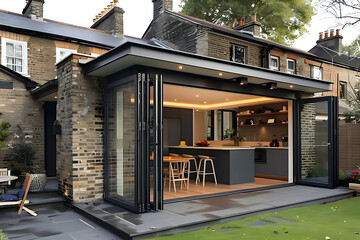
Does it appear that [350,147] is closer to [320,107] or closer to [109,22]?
[320,107]

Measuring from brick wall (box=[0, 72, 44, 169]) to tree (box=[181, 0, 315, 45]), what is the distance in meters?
14.5

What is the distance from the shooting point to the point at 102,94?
6.74 metres

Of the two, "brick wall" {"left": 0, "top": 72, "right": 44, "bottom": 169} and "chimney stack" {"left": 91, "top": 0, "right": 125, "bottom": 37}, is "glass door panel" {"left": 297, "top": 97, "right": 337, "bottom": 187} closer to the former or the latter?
"brick wall" {"left": 0, "top": 72, "right": 44, "bottom": 169}

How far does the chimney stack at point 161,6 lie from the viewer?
51.3 feet

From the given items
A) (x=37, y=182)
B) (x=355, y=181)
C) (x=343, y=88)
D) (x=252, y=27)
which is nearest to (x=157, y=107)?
(x=37, y=182)

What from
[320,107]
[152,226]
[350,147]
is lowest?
[152,226]

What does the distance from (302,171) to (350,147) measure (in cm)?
174

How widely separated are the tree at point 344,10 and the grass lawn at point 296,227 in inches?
221

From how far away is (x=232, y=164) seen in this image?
29.7ft

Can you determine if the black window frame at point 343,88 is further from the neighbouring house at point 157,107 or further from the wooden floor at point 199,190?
the wooden floor at point 199,190

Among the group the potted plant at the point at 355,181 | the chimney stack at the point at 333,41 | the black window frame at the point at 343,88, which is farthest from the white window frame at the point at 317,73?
the potted plant at the point at 355,181

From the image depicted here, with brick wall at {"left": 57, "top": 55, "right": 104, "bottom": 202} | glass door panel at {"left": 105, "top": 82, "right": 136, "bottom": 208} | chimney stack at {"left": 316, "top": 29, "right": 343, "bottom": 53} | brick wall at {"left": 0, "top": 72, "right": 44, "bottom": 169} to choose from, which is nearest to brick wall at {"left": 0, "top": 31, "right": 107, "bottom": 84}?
brick wall at {"left": 0, "top": 72, "right": 44, "bottom": 169}

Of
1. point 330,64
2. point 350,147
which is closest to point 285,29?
point 330,64

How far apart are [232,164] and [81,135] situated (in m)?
4.46
